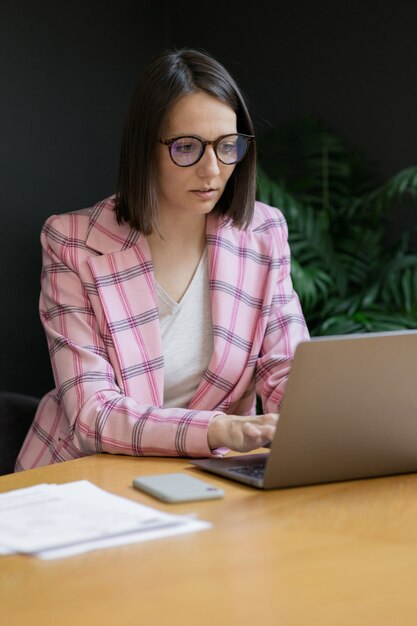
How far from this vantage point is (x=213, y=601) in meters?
1.19

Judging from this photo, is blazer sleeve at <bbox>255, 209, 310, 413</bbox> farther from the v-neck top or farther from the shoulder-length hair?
the shoulder-length hair

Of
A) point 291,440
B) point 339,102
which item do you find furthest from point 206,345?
point 339,102

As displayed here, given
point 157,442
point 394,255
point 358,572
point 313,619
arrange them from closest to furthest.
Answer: point 313,619, point 358,572, point 157,442, point 394,255

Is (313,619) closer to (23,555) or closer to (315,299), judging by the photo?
(23,555)

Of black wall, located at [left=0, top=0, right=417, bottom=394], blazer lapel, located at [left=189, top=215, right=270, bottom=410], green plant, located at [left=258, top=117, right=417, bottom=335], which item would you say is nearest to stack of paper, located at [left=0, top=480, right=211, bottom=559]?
blazer lapel, located at [left=189, top=215, right=270, bottom=410]

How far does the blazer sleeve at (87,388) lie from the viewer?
6.63 feet

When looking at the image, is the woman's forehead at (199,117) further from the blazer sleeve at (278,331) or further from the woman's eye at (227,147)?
the blazer sleeve at (278,331)

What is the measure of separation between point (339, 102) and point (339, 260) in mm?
589

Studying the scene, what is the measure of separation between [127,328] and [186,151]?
16.6 inches

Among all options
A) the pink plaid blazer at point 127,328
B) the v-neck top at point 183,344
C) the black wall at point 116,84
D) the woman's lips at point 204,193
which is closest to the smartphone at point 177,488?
the pink plaid blazer at point 127,328

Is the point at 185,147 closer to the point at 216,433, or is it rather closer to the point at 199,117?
the point at 199,117

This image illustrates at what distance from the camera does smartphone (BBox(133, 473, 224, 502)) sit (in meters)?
1.63

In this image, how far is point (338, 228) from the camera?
3715mm

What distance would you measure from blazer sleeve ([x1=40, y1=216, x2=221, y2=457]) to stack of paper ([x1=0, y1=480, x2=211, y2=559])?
0.38 metres
